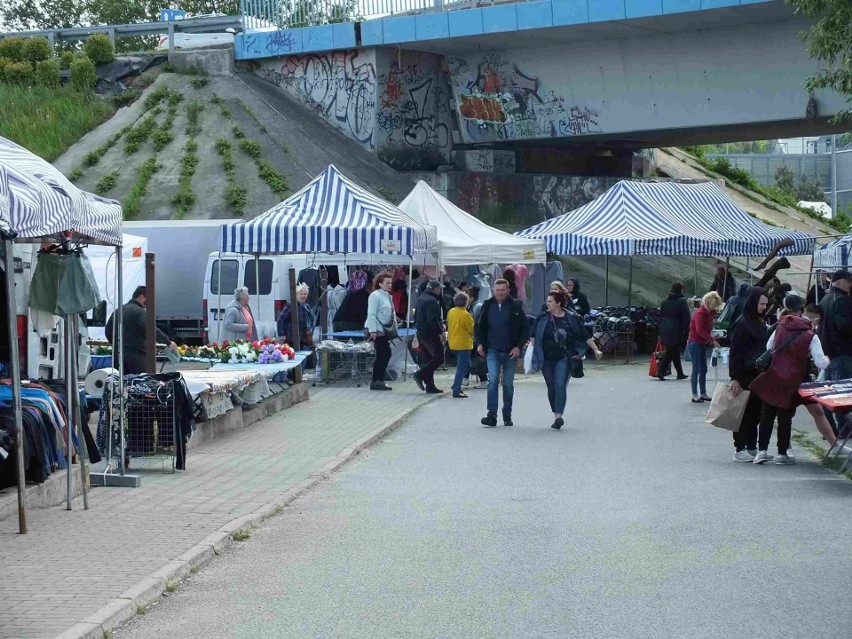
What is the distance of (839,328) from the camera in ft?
46.6

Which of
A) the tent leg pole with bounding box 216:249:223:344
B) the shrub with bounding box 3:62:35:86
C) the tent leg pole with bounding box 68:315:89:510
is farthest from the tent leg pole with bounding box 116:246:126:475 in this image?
the shrub with bounding box 3:62:35:86

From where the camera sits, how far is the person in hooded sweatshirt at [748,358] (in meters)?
12.9

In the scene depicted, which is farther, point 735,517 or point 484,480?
point 484,480

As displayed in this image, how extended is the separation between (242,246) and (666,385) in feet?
27.3

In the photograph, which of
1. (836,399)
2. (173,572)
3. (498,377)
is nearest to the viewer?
(173,572)

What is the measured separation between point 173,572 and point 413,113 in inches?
1303

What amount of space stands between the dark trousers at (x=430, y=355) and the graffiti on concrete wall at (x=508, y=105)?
728 inches

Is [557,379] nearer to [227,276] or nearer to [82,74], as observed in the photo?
[227,276]

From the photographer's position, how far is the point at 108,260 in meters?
21.8

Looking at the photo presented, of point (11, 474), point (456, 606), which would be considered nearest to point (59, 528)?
point (11, 474)

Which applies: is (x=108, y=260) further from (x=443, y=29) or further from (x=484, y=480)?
(x=443, y=29)

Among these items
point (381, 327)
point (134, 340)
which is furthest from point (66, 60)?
point (134, 340)

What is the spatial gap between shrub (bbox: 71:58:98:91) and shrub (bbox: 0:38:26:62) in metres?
2.17

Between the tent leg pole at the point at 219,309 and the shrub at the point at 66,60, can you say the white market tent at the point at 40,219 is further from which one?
the shrub at the point at 66,60
